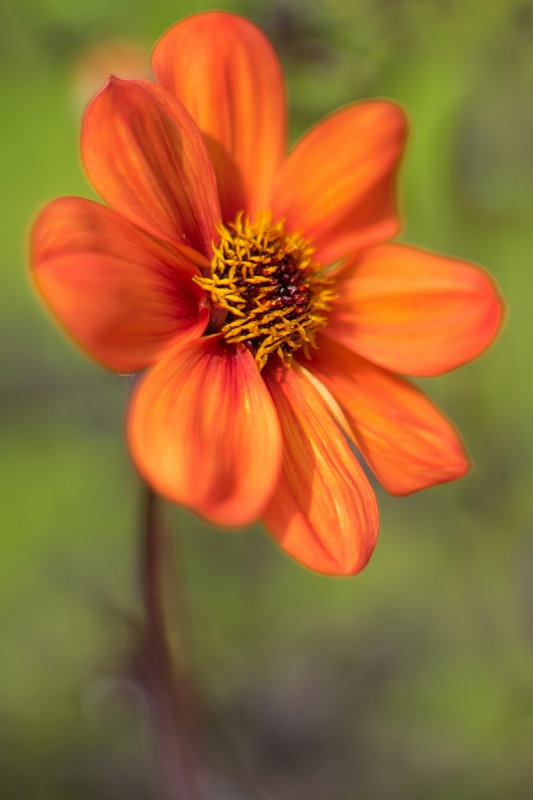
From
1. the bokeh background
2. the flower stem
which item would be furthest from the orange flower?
the bokeh background

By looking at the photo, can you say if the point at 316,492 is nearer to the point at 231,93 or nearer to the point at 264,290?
the point at 264,290

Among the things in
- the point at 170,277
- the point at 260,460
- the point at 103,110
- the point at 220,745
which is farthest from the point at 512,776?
the point at 103,110

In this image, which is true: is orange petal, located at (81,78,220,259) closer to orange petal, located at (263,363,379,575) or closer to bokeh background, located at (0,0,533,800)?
orange petal, located at (263,363,379,575)

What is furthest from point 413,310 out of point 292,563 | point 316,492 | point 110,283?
point 292,563

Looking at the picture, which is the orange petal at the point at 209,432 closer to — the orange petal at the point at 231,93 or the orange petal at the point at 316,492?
the orange petal at the point at 316,492

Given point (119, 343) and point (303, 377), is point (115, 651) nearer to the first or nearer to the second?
point (303, 377)

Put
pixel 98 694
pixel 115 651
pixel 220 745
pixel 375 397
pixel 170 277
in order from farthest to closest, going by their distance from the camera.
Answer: pixel 115 651
pixel 220 745
pixel 98 694
pixel 375 397
pixel 170 277

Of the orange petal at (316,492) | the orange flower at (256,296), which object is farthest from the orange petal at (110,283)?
the orange petal at (316,492)
